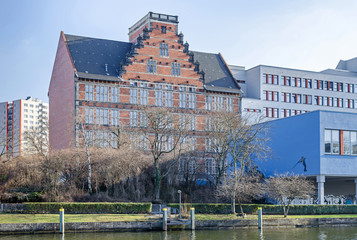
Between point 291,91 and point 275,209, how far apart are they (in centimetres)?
3935

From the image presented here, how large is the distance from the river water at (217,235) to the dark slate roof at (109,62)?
97.4 feet

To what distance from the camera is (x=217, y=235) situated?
33625 millimetres

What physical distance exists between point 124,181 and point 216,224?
1248 cm

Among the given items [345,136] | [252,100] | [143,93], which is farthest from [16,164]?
[252,100]

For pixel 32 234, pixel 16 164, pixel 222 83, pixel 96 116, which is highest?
pixel 222 83

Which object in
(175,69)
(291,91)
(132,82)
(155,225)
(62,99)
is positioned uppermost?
(175,69)

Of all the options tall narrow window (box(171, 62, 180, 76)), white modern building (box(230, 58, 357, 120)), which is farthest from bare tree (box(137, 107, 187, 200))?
white modern building (box(230, 58, 357, 120))

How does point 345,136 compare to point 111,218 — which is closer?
point 111,218

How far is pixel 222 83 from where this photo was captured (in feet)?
229

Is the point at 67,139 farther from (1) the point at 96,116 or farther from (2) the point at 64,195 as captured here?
(2) the point at 64,195

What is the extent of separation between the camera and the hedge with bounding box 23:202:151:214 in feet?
127

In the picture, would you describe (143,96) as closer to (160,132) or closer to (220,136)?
(160,132)

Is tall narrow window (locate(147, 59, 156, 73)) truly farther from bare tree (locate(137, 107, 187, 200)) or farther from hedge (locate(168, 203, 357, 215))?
hedge (locate(168, 203, 357, 215))

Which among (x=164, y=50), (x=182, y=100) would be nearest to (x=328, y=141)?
(x=182, y=100)
